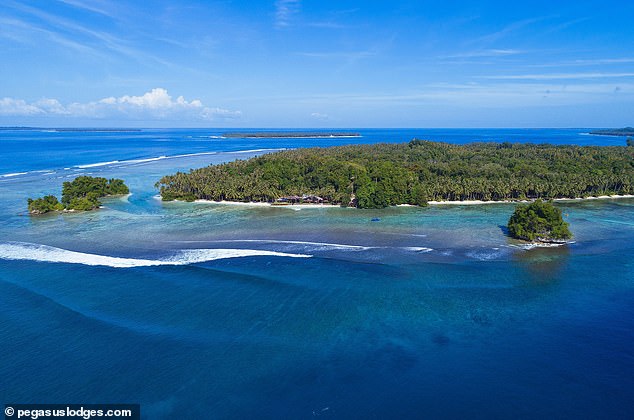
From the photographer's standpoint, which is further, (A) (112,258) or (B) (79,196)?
(B) (79,196)

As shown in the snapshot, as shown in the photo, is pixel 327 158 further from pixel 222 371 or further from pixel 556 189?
pixel 222 371

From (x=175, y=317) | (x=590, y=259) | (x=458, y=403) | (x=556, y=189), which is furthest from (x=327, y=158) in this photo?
(x=458, y=403)

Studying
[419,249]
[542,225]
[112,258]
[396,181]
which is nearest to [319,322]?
[419,249]

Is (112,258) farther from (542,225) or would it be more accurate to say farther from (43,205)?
(542,225)

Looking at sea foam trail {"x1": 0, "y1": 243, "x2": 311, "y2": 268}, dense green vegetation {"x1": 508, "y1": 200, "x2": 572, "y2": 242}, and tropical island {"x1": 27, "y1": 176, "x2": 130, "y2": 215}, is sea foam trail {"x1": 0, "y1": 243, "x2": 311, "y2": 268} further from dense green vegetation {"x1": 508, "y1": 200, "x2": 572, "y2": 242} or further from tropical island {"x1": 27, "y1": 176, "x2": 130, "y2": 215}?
dense green vegetation {"x1": 508, "y1": 200, "x2": 572, "y2": 242}

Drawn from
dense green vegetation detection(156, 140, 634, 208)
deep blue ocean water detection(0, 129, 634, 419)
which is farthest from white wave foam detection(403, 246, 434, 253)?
dense green vegetation detection(156, 140, 634, 208)

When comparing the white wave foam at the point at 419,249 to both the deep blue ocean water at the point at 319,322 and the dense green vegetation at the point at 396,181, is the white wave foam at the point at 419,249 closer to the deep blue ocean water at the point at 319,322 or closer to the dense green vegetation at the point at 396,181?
the deep blue ocean water at the point at 319,322

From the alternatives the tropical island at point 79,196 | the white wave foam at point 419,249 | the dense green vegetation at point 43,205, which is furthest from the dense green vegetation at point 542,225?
the dense green vegetation at point 43,205
